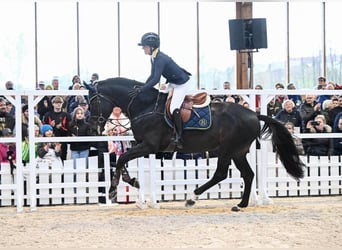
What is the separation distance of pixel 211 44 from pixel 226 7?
1171 millimetres

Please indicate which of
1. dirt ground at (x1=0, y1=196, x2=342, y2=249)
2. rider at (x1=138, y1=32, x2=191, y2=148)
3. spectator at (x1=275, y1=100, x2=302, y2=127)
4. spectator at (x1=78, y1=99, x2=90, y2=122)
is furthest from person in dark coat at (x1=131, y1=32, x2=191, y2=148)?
spectator at (x1=275, y1=100, x2=302, y2=127)

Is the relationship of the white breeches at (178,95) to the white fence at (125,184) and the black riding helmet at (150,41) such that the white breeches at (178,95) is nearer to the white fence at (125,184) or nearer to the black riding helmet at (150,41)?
the black riding helmet at (150,41)

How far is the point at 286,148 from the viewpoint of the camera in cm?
880

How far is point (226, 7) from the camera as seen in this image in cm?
1762

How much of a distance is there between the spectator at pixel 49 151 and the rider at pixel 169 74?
1.85 meters

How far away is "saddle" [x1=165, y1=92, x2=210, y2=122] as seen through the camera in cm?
835

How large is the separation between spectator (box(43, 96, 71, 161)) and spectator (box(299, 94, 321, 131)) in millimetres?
4053

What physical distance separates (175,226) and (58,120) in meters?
3.50

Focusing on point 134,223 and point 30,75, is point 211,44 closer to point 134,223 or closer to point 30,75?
point 30,75

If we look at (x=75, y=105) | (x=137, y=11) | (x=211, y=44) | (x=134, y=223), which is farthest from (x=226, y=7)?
(x=134, y=223)

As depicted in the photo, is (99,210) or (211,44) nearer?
(99,210)

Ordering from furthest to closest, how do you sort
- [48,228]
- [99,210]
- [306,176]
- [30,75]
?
1. [30,75]
2. [306,176]
3. [99,210]
4. [48,228]

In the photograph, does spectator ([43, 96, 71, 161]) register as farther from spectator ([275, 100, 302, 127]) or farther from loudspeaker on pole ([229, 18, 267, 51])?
loudspeaker on pole ([229, 18, 267, 51])

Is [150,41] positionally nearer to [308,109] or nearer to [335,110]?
[308,109]
